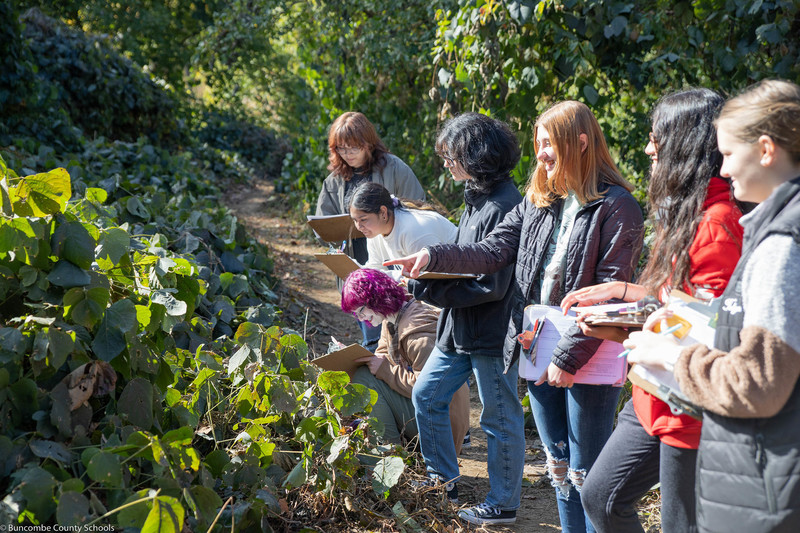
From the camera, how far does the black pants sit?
5.45ft

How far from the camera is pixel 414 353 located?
318cm

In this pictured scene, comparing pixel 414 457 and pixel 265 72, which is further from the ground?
pixel 265 72

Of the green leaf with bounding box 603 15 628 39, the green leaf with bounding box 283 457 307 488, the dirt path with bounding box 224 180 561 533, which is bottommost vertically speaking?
the dirt path with bounding box 224 180 561 533

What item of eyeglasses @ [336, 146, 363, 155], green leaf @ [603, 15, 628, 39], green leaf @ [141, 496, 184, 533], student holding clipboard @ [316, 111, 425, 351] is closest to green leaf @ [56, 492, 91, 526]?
green leaf @ [141, 496, 184, 533]

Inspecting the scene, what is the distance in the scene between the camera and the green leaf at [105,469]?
1.77 m

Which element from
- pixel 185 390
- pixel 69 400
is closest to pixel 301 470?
pixel 185 390

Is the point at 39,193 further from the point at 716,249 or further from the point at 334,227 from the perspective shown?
the point at 334,227

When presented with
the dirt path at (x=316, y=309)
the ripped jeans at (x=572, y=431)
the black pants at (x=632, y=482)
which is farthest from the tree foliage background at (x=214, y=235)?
the black pants at (x=632, y=482)

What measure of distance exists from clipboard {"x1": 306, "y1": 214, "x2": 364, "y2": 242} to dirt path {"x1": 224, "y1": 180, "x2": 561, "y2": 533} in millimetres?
467

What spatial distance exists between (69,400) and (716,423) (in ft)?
5.41

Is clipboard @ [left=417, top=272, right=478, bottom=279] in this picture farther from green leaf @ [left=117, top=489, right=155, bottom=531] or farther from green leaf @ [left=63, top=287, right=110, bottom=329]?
green leaf @ [left=117, top=489, right=155, bottom=531]

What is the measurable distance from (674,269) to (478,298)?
1.04 m

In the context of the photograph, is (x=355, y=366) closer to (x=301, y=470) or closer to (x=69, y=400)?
(x=301, y=470)

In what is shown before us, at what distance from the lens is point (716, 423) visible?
1.41 m
